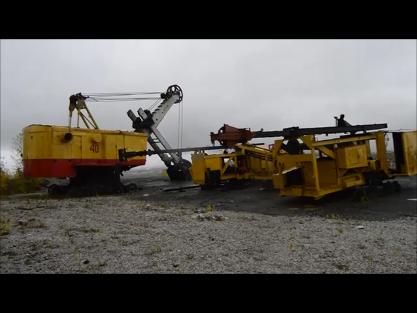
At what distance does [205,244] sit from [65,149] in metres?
8.94

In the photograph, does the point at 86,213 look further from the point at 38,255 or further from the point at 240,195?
the point at 240,195

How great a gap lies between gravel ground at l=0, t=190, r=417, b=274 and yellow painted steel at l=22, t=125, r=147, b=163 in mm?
4189

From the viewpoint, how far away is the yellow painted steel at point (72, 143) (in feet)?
37.6

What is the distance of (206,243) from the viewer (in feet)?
16.7

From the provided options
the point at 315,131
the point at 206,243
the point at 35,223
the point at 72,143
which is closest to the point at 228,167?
the point at 315,131

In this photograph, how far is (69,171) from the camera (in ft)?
39.5

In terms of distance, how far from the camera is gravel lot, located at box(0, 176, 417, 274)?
4051 millimetres

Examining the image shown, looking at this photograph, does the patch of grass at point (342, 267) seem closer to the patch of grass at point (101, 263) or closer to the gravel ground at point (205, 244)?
the gravel ground at point (205, 244)

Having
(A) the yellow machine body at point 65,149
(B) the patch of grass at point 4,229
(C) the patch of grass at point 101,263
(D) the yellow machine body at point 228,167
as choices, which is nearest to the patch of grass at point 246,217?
(C) the patch of grass at point 101,263

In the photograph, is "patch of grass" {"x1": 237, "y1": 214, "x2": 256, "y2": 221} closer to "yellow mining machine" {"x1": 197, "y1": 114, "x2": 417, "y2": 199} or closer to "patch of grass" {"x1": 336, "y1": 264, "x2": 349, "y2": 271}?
"yellow mining machine" {"x1": 197, "y1": 114, "x2": 417, "y2": 199}

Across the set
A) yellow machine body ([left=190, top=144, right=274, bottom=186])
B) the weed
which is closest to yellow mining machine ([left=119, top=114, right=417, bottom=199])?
yellow machine body ([left=190, top=144, right=274, bottom=186])

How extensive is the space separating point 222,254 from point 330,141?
629 cm
